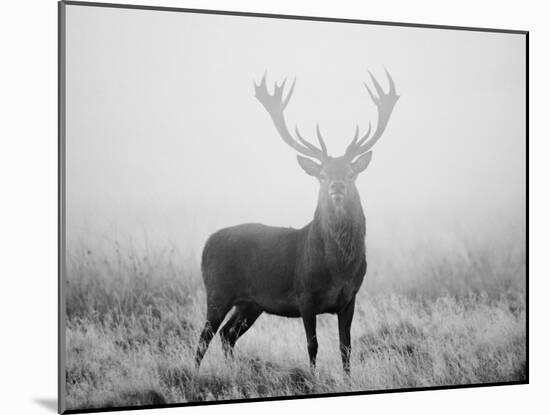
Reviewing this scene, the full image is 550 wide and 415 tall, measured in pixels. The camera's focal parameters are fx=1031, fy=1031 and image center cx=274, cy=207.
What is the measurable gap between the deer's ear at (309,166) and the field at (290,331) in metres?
A: 0.72

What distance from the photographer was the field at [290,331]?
628 centimetres

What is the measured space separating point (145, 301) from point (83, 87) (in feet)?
4.54

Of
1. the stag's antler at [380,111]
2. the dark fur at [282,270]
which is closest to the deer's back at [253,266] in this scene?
the dark fur at [282,270]

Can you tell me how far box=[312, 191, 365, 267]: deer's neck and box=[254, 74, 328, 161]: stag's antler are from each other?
31cm

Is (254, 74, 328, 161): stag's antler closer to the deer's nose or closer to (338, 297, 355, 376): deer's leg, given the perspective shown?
the deer's nose

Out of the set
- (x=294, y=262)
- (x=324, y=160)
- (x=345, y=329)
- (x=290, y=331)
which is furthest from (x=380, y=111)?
(x=290, y=331)

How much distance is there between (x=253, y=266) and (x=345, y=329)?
726mm

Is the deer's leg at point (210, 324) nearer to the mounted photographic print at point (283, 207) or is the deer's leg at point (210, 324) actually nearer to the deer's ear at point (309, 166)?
the mounted photographic print at point (283, 207)

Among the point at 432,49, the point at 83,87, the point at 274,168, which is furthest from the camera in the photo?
the point at 432,49

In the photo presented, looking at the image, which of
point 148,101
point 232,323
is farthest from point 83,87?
point 232,323

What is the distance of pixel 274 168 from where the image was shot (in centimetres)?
667

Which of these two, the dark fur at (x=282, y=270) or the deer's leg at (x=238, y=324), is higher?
the dark fur at (x=282, y=270)

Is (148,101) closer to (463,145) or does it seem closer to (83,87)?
(83,87)

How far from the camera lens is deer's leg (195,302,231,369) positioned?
21.2 feet
